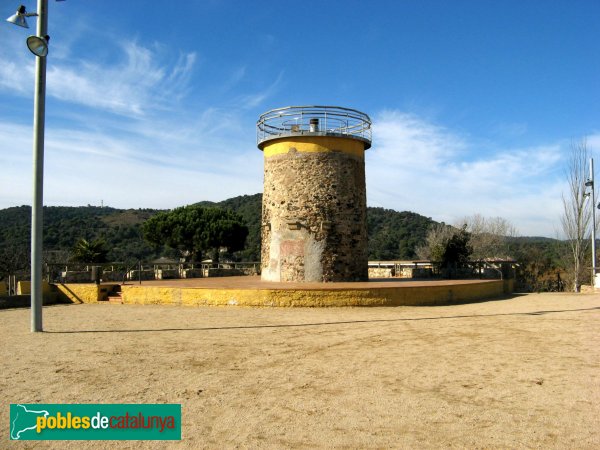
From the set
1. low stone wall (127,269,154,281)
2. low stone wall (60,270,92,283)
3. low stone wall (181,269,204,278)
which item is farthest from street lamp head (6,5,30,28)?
low stone wall (181,269,204,278)

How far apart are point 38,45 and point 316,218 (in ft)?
32.2

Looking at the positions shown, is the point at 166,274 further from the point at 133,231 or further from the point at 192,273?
the point at 133,231

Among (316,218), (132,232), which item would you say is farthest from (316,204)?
(132,232)

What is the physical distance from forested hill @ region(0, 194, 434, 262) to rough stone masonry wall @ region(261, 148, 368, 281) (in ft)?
66.2

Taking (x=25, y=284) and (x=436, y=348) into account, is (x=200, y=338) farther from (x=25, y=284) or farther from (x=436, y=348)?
(x=25, y=284)

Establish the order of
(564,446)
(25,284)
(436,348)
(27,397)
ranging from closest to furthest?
(564,446) → (27,397) → (436,348) → (25,284)

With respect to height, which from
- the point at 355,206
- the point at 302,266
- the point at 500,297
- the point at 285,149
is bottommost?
the point at 500,297

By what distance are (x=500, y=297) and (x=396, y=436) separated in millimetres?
14533

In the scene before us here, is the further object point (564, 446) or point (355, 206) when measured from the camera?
point (355, 206)

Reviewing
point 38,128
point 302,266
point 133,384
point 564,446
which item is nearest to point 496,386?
point 564,446

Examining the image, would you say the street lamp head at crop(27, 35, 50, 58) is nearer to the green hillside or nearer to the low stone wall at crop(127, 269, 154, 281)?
the low stone wall at crop(127, 269, 154, 281)

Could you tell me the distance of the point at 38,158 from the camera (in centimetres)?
957

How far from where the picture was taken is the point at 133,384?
6082 millimetres

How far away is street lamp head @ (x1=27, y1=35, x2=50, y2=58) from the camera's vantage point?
9016mm
